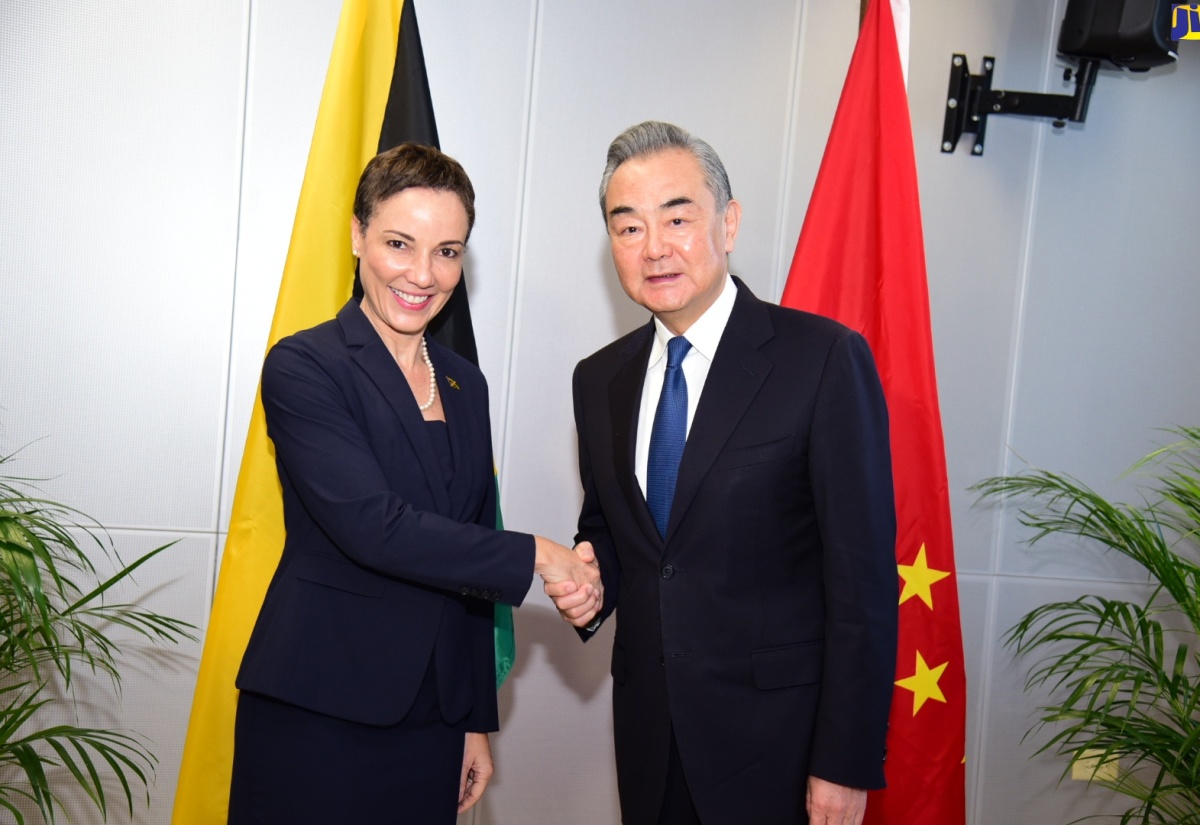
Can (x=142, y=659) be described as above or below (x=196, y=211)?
below

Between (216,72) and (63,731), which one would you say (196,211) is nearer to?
(216,72)

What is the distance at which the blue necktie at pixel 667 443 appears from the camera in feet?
6.16

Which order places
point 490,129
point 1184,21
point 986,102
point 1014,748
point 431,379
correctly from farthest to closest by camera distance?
1. point 1014,748
2. point 986,102
3. point 1184,21
4. point 490,129
5. point 431,379

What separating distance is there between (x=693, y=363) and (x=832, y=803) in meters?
0.83

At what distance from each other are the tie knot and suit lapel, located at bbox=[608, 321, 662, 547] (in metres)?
0.10

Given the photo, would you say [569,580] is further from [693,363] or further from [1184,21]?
[1184,21]

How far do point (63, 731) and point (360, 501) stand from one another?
93 cm

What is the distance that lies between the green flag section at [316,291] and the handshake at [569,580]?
683 millimetres

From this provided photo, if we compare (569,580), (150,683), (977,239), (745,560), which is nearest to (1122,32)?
(977,239)

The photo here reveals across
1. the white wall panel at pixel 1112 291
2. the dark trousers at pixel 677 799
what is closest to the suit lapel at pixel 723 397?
the dark trousers at pixel 677 799

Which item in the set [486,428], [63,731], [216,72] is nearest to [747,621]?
[486,428]

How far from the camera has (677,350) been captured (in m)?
1.97

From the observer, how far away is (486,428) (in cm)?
210

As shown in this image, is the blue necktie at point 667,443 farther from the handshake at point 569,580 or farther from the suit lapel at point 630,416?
the handshake at point 569,580
